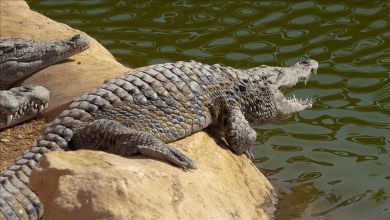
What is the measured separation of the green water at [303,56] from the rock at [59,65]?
3.33ft

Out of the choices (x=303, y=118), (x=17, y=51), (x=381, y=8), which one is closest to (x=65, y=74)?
(x=17, y=51)

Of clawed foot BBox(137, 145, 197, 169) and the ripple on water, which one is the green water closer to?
the ripple on water

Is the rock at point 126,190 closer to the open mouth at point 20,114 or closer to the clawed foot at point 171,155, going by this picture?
the clawed foot at point 171,155

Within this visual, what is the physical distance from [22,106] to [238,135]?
1788mm

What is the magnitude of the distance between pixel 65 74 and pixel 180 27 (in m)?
2.78

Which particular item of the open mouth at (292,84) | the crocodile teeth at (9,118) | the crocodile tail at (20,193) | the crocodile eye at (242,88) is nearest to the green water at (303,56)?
the open mouth at (292,84)

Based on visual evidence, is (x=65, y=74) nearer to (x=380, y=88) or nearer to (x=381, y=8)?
(x=380, y=88)

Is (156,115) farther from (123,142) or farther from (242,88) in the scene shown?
(242,88)

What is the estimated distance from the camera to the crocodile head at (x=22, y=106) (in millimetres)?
6543

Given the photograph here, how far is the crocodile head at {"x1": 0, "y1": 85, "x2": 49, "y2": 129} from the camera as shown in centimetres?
654

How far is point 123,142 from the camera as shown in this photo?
5.18 metres

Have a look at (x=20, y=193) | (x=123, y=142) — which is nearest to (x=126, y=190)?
(x=123, y=142)

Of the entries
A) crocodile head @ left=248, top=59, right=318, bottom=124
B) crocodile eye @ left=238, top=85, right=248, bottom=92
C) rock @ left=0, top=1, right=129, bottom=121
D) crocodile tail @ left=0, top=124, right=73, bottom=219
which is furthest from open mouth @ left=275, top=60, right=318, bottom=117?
crocodile tail @ left=0, top=124, right=73, bottom=219

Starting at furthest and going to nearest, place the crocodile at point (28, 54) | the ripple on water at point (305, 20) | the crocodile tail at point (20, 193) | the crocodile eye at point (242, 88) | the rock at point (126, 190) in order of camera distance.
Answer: the ripple on water at point (305, 20) < the crocodile at point (28, 54) < the crocodile eye at point (242, 88) < the crocodile tail at point (20, 193) < the rock at point (126, 190)
